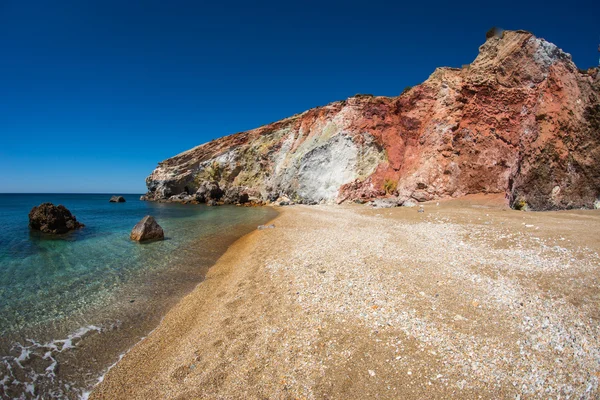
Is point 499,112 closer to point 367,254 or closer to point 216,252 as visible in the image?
point 367,254

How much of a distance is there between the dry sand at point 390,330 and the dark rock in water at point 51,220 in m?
15.6

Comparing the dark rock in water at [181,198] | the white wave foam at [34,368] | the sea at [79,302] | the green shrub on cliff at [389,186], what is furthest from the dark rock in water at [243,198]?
the white wave foam at [34,368]

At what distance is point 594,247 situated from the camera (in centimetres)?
766

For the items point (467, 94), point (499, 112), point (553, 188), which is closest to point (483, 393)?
point (553, 188)

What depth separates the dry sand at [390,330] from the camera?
11.8ft

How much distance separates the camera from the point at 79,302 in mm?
7137

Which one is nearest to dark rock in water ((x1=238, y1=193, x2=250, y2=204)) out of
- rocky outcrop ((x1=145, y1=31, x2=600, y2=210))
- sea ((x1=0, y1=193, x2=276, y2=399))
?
rocky outcrop ((x1=145, y1=31, x2=600, y2=210))

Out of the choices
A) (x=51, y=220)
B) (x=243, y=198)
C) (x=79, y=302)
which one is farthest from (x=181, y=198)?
(x=79, y=302)

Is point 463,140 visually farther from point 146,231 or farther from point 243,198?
point 243,198

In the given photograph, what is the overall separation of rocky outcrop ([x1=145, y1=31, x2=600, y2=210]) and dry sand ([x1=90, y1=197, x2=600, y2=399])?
32.0ft

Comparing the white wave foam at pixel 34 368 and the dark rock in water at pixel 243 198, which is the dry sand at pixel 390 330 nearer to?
the white wave foam at pixel 34 368

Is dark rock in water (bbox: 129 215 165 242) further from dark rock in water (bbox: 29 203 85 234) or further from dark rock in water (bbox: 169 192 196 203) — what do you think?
dark rock in water (bbox: 169 192 196 203)

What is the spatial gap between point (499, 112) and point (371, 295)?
2433 centimetres

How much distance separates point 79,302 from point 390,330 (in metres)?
7.83
